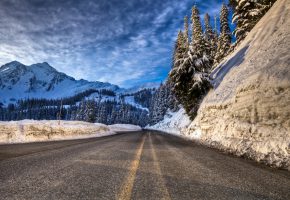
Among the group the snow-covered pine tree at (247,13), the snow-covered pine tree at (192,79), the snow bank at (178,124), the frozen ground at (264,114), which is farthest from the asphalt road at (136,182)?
the snow-covered pine tree at (247,13)

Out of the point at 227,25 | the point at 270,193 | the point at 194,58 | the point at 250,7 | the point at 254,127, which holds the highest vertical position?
the point at 227,25

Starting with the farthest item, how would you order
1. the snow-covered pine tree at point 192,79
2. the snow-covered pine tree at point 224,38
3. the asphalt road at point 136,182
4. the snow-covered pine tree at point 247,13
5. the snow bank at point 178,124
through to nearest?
the snow-covered pine tree at point 224,38 → the snow bank at point 178,124 → the snow-covered pine tree at point 247,13 → the snow-covered pine tree at point 192,79 → the asphalt road at point 136,182

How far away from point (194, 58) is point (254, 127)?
720 inches

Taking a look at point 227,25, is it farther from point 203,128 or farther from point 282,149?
point 282,149

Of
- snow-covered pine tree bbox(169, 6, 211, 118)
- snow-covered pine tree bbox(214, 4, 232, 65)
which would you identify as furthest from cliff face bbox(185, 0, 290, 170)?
snow-covered pine tree bbox(214, 4, 232, 65)

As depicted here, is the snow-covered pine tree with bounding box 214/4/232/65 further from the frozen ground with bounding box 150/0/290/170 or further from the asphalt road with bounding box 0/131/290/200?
the asphalt road with bounding box 0/131/290/200

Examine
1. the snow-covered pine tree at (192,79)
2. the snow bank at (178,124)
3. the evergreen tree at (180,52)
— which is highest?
the evergreen tree at (180,52)

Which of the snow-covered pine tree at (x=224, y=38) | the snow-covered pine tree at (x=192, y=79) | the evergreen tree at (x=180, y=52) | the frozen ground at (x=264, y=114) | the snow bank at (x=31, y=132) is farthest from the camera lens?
the snow-covered pine tree at (x=224, y=38)

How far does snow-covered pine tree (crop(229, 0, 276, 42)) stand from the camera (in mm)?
27328

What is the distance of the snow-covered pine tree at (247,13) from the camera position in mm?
27328

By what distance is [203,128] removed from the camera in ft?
64.7

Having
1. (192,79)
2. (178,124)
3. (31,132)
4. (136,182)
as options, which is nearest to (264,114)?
(136,182)

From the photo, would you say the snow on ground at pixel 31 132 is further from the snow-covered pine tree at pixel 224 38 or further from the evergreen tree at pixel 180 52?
the snow-covered pine tree at pixel 224 38

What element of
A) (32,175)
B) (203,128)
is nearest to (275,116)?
(32,175)
